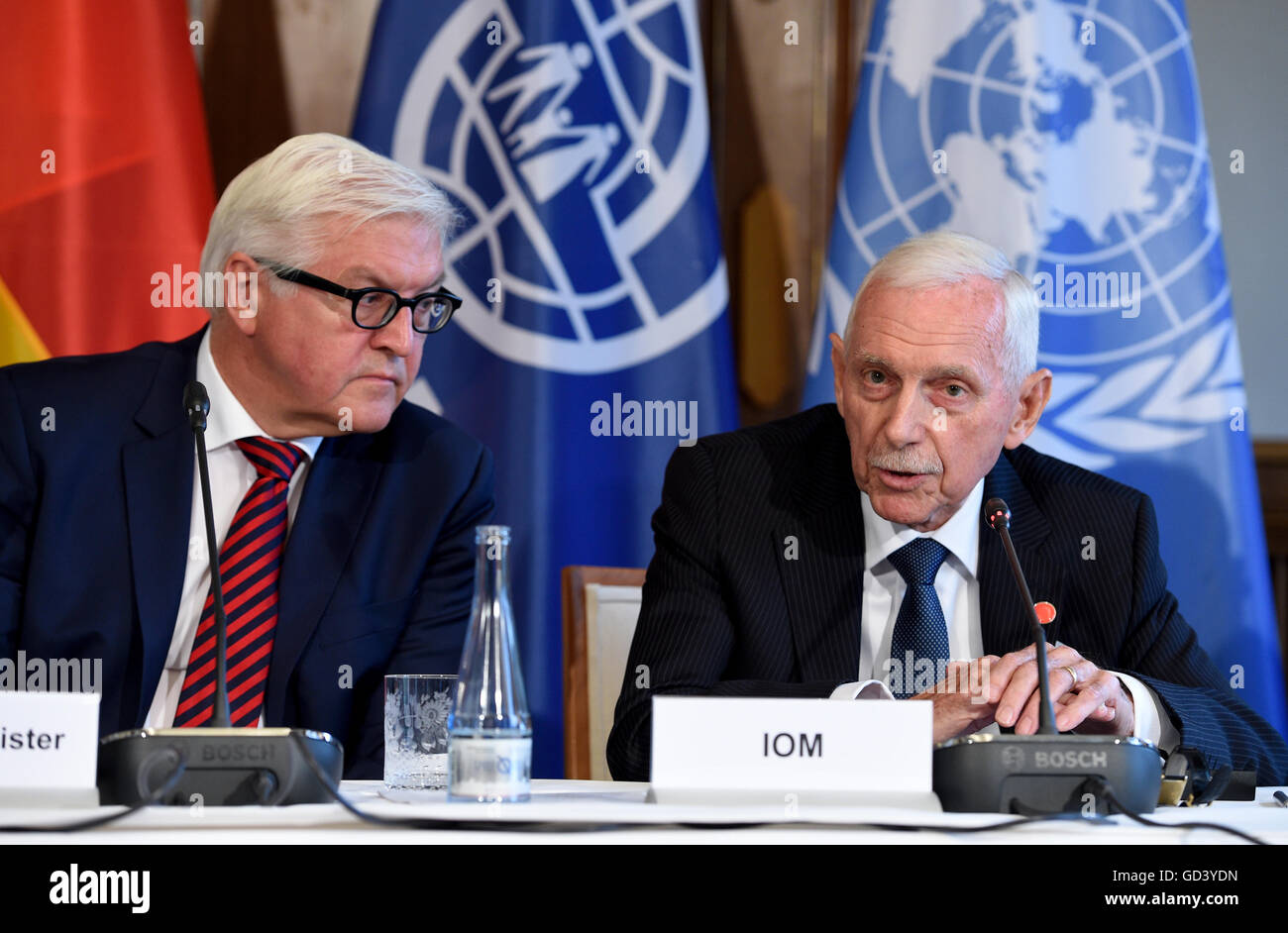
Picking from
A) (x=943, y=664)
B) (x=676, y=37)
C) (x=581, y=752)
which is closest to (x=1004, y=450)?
(x=943, y=664)

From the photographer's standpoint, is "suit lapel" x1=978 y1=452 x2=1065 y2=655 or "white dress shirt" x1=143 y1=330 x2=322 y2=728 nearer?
"suit lapel" x1=978 y1=452 x2=1065 y2=655

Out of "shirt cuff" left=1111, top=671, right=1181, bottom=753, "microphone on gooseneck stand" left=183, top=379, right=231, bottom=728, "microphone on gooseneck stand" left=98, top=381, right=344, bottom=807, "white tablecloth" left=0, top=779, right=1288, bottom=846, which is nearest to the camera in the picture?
"white tablecloth" left=0, top=779, right=1288, bottom=846

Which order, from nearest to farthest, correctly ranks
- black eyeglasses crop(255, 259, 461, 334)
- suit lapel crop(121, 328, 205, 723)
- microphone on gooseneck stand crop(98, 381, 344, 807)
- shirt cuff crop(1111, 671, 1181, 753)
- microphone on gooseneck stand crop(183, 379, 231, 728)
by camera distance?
microphone on gooseneck stand crop(98, 381, 344, 807), microphone on gooseneck stand crop(183, 379, 231, 728), shirt cuff crop(1111, 671, 1181, 753), suit lapel crop(121, 328, 205, 723), black eyeglasses crop(255, 259, 461, 334)

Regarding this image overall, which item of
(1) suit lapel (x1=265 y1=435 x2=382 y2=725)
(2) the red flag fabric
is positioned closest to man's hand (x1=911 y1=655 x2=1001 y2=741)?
(1) suit lapel (x1=265 y1=435 x2=382 y2=725)

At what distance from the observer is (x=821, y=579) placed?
217cm

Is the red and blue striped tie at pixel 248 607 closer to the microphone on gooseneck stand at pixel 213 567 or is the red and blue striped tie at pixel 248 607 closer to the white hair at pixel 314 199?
the white hair at pixel 314 199

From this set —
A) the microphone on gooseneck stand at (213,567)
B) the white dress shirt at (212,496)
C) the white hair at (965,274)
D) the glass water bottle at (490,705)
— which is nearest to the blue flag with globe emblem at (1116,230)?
the white hair at (965,274)

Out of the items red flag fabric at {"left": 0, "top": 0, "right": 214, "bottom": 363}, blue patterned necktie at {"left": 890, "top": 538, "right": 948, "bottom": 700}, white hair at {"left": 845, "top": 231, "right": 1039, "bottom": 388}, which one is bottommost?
blue patterned necktie at {"left": 890, "top": 538, "right": 948, "bottom": 700}

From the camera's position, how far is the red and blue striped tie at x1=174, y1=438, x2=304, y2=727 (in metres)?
2.15

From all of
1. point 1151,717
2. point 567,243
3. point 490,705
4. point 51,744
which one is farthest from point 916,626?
point 567,243

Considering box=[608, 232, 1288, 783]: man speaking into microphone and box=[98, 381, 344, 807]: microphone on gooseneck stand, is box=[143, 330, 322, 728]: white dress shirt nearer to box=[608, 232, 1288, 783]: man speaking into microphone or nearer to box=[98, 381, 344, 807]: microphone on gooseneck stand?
box=[608, 232, 1288, 783]: man speaking into microphone

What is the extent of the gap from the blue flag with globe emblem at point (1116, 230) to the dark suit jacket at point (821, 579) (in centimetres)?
99

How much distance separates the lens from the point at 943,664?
2.06 metres

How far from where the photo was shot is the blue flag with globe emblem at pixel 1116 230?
3.21 metres
